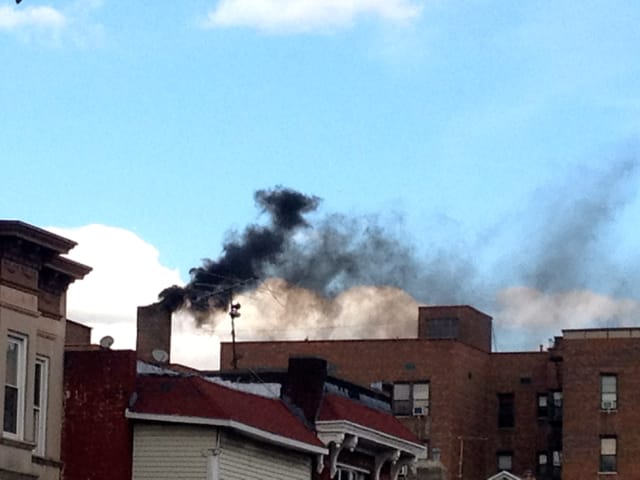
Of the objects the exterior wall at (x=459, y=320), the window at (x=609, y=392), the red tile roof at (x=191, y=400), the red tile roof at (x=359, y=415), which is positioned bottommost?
the red tile roof at (x=191, y=400)

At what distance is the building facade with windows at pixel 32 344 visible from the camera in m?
36.3

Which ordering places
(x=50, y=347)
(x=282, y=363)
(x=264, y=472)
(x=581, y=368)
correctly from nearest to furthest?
(x=50, y=347) < (x=264, y=472) < (x=581, y=368) < (x=282, y=363)

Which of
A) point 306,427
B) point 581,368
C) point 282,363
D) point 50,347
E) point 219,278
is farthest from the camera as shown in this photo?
point 282,363

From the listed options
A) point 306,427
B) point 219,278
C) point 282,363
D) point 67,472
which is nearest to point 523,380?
point 282,363

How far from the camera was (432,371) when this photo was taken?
4131 inches

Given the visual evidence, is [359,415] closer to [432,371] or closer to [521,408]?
[432,371]

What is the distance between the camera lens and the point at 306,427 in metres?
45.1

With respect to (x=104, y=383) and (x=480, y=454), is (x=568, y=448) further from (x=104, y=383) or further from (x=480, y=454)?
(x=104, y=383)

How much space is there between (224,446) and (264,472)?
2488 millimetres

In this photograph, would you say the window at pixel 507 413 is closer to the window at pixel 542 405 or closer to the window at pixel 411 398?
the window at pixel 542 405

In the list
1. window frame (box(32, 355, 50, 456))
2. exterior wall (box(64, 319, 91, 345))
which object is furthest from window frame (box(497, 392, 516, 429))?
window frame (box(32, 355, 50, 456))

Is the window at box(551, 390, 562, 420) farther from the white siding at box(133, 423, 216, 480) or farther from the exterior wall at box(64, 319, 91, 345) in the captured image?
the white siding at box(133, 423, 216, 480)

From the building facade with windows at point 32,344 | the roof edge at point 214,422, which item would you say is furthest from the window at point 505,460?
the building facade with windows at point 32,344

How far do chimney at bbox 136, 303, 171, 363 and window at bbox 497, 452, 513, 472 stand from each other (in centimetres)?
4068
